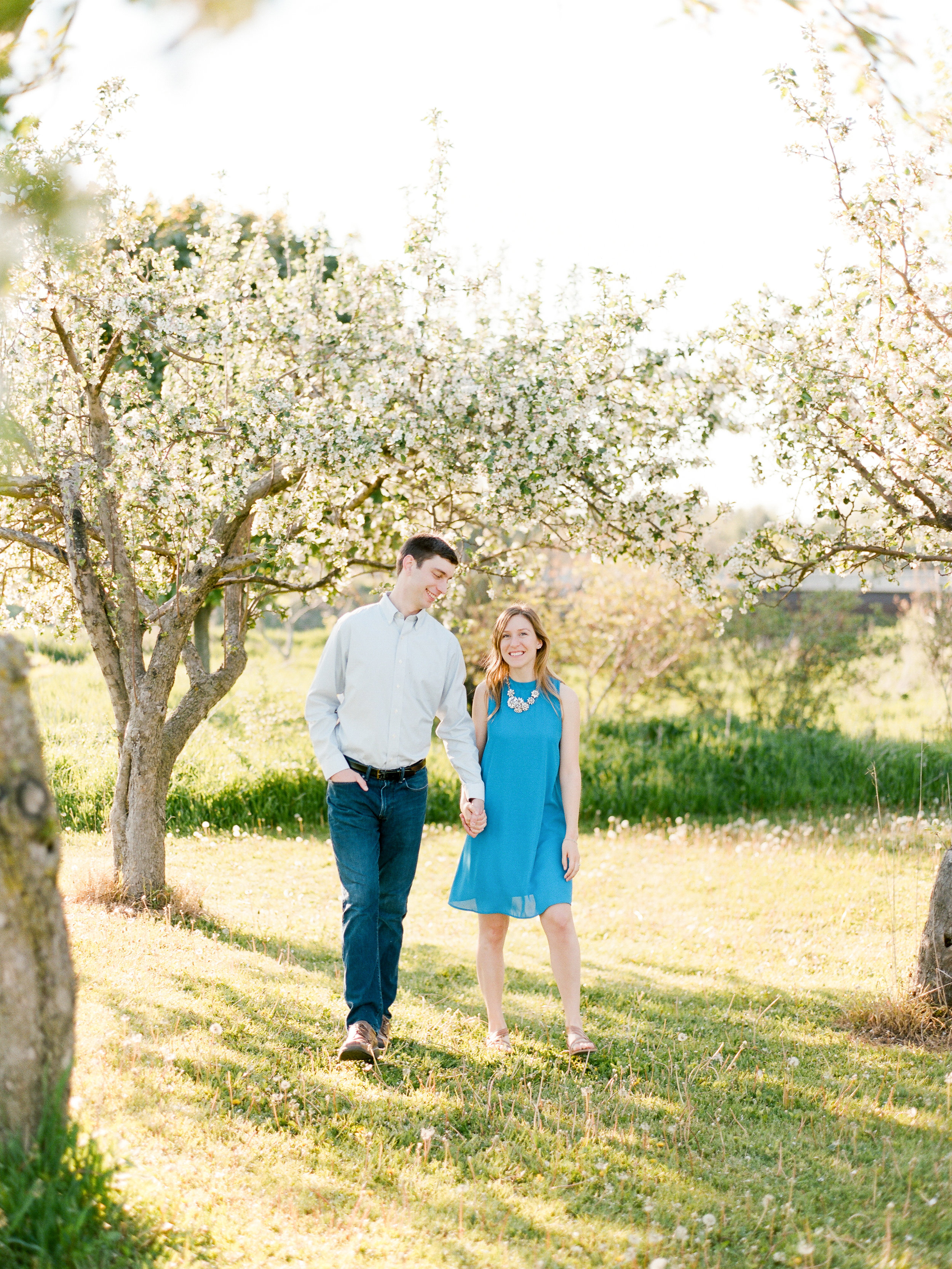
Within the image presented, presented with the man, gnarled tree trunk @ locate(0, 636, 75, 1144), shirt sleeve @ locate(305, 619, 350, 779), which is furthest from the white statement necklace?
gnarled tree trunk @ locate(0, 636, 75, 1144)

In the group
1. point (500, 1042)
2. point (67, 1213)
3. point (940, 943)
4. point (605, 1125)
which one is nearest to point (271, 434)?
point (500, 1042)

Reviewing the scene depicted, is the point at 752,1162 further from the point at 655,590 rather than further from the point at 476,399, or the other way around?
the point at 655,590

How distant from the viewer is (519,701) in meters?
4.65

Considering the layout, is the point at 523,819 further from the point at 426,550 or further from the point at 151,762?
the point at 151,762

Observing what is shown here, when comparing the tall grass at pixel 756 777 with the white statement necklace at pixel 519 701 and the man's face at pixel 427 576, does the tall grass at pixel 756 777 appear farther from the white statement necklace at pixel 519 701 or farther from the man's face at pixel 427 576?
the man's face at pixel 427 576

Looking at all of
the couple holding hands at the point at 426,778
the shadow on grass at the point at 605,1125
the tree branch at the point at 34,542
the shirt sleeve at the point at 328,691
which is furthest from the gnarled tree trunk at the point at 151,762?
the couple holding hands at the point at 426,778

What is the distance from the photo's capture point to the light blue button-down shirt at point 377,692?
4293 millimetres

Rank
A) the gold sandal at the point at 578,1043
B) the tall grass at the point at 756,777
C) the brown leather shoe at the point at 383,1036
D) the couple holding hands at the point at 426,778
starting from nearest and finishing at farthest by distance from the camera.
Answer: the couple holding hands at the point at 426,778, the brown leather shoe at the point at 383,1036, the gold sandal at the point at 578,1043, the tall grass at the point at 756,777

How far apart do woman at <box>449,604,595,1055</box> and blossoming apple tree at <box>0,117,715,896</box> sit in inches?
51.4

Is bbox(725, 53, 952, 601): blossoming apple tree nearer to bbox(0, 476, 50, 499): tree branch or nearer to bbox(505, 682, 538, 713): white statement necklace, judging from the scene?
bbox(505, 682, 538, 713): white statement necklace

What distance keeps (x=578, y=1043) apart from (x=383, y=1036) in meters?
0.84

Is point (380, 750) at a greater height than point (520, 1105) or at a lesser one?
greater

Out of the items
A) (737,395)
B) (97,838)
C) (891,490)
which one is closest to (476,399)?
(737,395)

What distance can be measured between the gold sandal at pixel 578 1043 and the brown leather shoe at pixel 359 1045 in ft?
2.84
